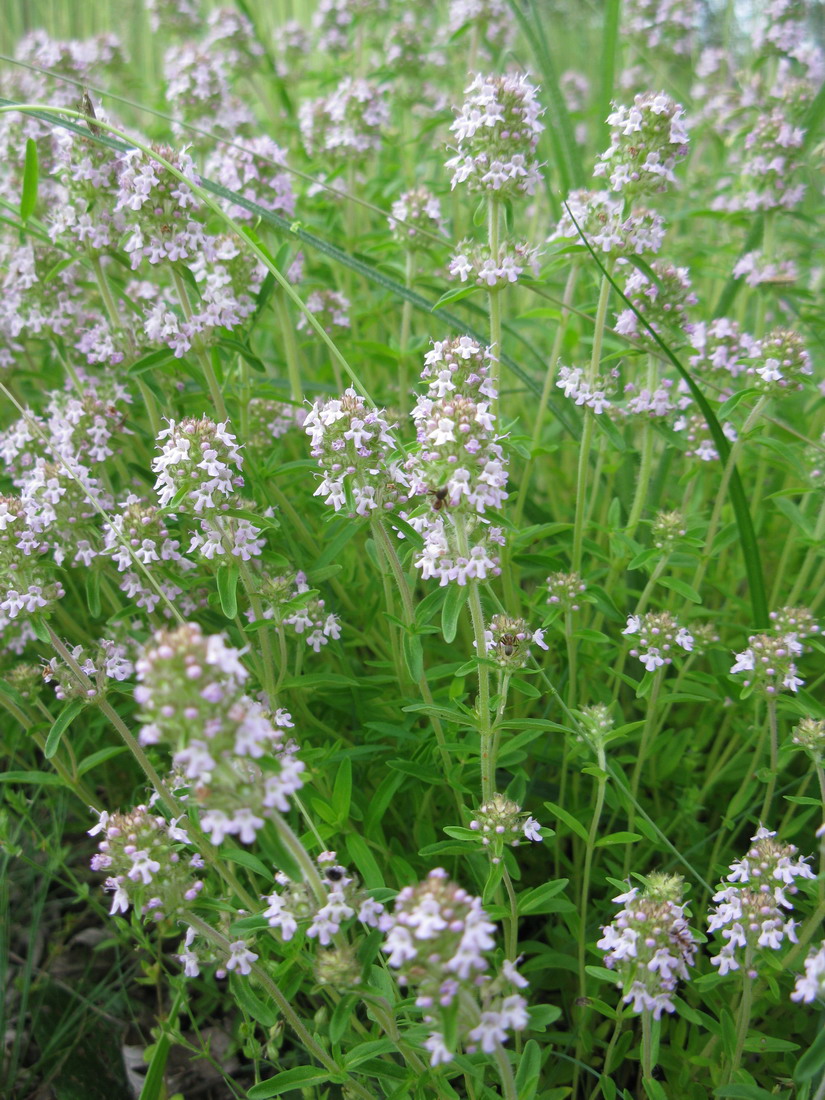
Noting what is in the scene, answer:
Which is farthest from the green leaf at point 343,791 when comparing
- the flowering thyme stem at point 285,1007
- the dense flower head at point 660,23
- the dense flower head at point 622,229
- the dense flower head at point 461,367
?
the dense flower head at point 660,23

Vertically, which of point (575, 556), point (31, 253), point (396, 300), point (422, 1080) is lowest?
point (422, 1080)

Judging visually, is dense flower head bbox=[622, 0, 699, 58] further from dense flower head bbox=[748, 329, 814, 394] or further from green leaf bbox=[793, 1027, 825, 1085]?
green leaf bbox=[793, 1027, 825, 1085]

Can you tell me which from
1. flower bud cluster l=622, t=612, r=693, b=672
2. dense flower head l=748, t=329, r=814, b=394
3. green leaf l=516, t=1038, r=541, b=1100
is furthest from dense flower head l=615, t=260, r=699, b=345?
green leaf l=516, t=1038, r=541, b=1100

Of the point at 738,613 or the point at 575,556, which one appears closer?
the point at 575,556

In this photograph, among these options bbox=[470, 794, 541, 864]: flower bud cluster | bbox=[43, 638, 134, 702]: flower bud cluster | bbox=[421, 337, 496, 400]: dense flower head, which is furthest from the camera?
bbox=[43, 638, 134, 702]: flower bud cluster

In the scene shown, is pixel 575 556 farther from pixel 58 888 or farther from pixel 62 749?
pixel 58 888

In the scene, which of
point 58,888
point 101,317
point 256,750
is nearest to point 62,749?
point 58,888

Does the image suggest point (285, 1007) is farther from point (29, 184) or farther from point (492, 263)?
point (29, 184)
